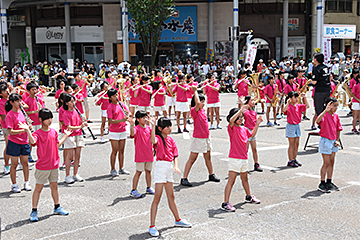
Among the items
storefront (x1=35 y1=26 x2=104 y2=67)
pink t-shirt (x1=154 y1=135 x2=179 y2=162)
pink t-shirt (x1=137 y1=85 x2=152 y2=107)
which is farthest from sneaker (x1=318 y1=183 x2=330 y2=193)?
storefront (x1=35 y1=26 x2=104 y2=67)

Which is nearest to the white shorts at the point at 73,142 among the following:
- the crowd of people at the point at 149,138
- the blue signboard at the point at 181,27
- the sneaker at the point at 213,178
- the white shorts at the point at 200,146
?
the crowd of people at the point at 149,138

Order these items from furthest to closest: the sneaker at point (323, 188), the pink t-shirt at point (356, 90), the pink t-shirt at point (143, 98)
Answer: the pink t-shirt at point (143, 98) < the pink t-shirt at point (356, 90) < the sneaker at point (323, 188)

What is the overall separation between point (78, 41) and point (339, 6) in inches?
927

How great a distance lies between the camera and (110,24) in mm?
36438

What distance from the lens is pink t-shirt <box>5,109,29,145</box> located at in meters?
8.55

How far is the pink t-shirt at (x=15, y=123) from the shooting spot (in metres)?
8.55

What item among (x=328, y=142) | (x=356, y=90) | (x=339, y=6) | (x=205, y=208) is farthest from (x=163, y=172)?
(x=339, y=6)

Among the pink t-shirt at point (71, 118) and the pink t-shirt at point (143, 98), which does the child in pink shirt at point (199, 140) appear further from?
the pink t-shirt at point (143, 98)

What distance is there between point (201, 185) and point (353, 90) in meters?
7.92

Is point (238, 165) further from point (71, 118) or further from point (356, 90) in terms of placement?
point (356, 90)

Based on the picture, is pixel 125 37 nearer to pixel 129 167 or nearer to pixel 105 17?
pixel 105 17

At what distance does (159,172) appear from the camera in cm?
660

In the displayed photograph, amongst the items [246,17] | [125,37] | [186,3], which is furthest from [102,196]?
[246,17]

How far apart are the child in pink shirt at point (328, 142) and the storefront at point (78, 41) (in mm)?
30871
